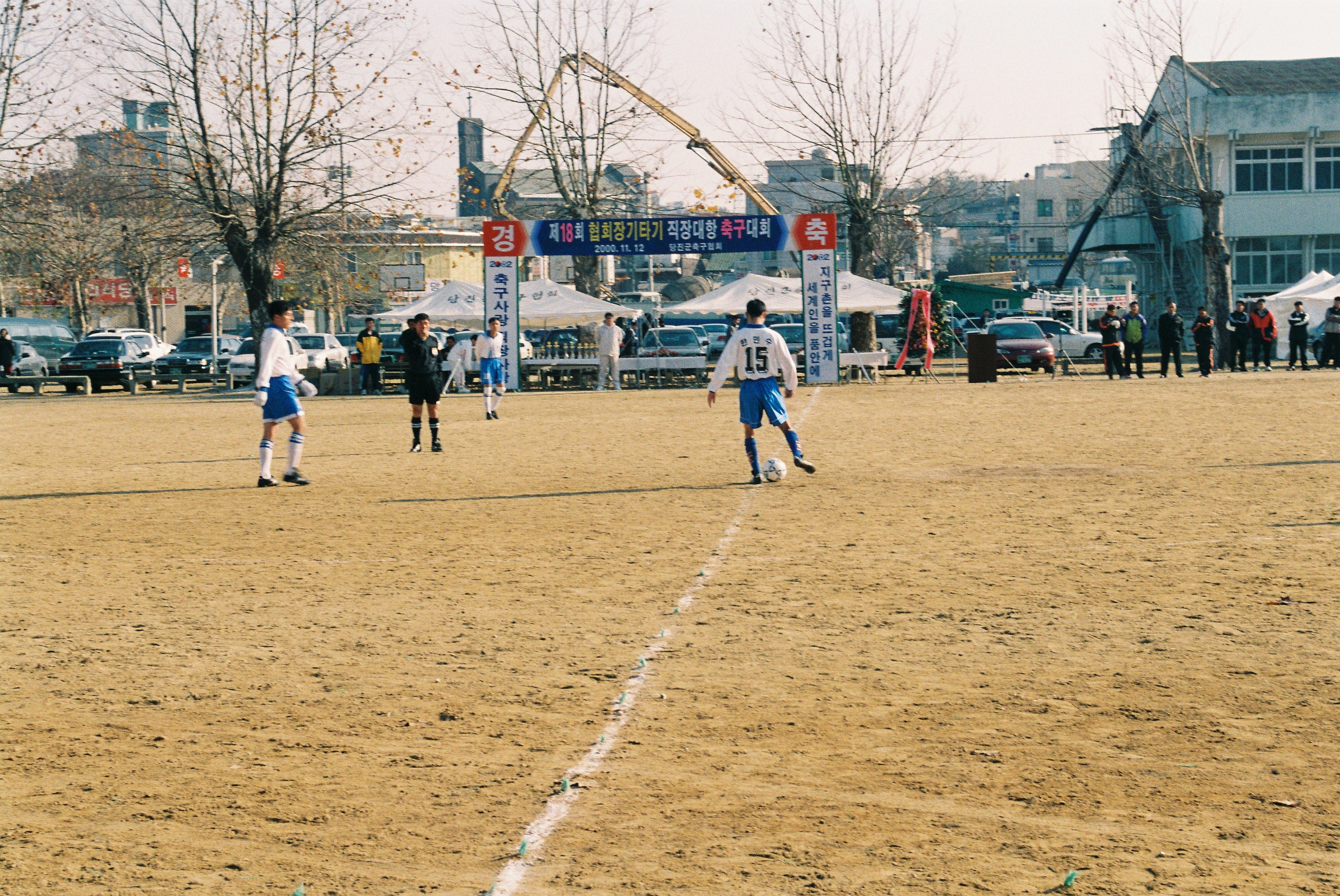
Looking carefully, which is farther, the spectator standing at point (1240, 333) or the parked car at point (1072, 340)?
the parked car at point (1072, 340)

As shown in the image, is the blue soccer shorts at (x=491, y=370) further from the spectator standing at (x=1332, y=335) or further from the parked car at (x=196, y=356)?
the spectator standing at (x=1332, y=335)

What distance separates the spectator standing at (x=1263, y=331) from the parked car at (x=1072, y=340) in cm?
790

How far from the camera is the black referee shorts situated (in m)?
18.5

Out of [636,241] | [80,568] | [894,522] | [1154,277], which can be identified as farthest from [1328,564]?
[1154,277]

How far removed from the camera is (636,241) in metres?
36.1

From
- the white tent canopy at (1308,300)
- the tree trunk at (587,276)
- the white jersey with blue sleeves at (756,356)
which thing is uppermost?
the tree trunk at (587,276)

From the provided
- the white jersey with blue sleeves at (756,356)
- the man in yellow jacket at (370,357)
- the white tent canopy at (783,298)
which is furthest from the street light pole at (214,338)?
the white jersey with blue sleeves at (756,356)

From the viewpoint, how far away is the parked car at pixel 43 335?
44938 millimetres

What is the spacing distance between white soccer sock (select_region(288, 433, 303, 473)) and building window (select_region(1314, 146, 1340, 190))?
4961 cm

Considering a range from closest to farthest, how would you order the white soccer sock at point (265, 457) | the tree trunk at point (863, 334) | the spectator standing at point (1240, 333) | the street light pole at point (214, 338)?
the white soccer sock at point (265, 457) < the spectator standing at point (1240, 333) < the street light pole at point (214, 338) < the tree trunk at point (863, 334)

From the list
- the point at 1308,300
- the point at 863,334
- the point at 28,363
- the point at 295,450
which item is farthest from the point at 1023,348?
the point at 28,363

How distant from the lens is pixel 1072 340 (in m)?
46.0

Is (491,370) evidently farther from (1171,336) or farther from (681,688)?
(681,688)

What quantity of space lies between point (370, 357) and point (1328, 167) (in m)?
38.8
